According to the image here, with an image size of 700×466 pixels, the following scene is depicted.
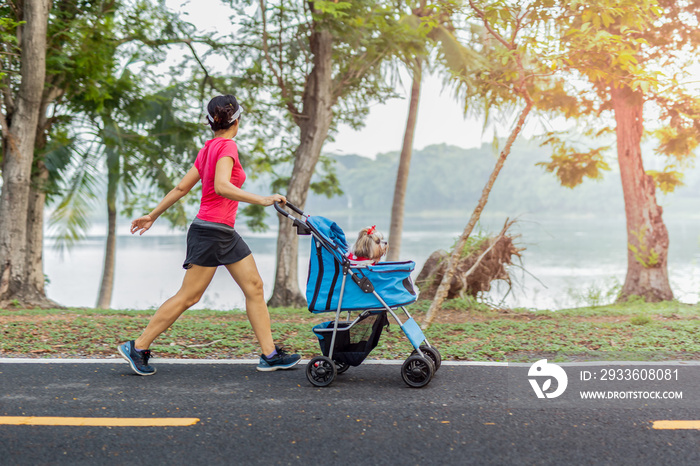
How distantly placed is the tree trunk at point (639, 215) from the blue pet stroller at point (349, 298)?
323 inches

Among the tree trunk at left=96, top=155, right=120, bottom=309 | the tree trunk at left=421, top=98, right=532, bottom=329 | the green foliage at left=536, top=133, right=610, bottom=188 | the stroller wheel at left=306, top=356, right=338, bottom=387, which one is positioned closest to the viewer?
the stroller wheel at left=306, top=356, right=338, bottom=387

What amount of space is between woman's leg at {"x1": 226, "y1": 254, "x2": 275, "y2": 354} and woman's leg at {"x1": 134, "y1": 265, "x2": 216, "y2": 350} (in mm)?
210

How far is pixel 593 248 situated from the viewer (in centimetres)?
4928

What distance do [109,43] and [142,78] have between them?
265 inches

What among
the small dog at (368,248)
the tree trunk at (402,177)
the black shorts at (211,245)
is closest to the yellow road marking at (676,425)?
the small dog at (368,248)

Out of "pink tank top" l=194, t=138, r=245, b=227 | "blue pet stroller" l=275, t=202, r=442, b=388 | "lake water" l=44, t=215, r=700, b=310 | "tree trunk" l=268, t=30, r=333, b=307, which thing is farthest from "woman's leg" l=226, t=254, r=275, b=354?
"tree trunk" l=268, t=30, r=333, b=307

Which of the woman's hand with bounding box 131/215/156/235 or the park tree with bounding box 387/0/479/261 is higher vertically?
the park tree with bounding box 387/0/479/261

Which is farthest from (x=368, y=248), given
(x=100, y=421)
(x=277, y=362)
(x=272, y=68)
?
(x=272, y=68)

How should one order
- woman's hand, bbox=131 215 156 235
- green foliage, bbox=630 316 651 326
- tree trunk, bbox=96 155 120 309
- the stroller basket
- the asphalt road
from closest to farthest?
1. the asphalt road
2. the stroller basket
3. woman's hand, bbox=131 215 156 235
4. green foliage, bbox=630 316 651 326
5. tree trunk, bbox=96 155 120 309

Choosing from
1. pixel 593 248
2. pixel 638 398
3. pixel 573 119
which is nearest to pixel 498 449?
pixel 638 398

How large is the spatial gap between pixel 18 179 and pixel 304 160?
546 cm

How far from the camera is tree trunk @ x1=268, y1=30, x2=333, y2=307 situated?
498 inches

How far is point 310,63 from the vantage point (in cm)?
1384

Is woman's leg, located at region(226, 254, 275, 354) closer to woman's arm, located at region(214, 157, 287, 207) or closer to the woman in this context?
the woman
